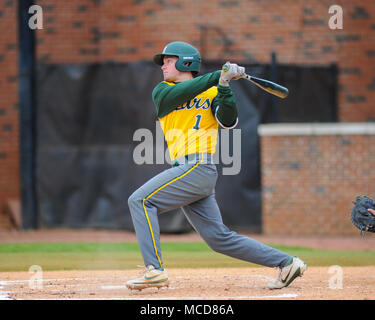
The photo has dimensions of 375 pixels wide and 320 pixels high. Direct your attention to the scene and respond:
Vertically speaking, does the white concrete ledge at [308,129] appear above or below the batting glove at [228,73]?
below

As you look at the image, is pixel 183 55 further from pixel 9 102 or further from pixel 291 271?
pixel 9 102

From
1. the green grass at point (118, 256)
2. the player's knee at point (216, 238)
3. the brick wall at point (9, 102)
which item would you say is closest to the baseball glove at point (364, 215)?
the player's knee at point (216, 238)

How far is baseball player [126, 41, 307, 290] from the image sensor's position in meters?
5.55

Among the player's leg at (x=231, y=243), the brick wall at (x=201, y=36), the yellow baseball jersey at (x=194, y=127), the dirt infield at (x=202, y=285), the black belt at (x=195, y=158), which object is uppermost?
the brick wall at (x=201, y=36)

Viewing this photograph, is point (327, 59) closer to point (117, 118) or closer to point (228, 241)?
point (117, 118)

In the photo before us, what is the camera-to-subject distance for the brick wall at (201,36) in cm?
1395

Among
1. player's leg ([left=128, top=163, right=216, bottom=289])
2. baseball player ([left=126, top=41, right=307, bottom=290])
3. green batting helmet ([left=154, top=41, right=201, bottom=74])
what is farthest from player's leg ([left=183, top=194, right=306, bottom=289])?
green batting helmet ([left=154, top=41, right=201, bottom=74])

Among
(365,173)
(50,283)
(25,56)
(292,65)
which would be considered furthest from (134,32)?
(50,283)

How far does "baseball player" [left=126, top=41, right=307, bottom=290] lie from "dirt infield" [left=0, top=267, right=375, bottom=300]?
0.78 ft

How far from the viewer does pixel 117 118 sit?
12.6m

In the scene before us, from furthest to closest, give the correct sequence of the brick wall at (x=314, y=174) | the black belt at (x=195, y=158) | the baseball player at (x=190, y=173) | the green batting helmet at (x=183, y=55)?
the brick wall at (x=314, y=174), the green batting helmet at (x=183, y=55), the black belt at (x=195, y=158), the baseball player at (x=190, y=173)
